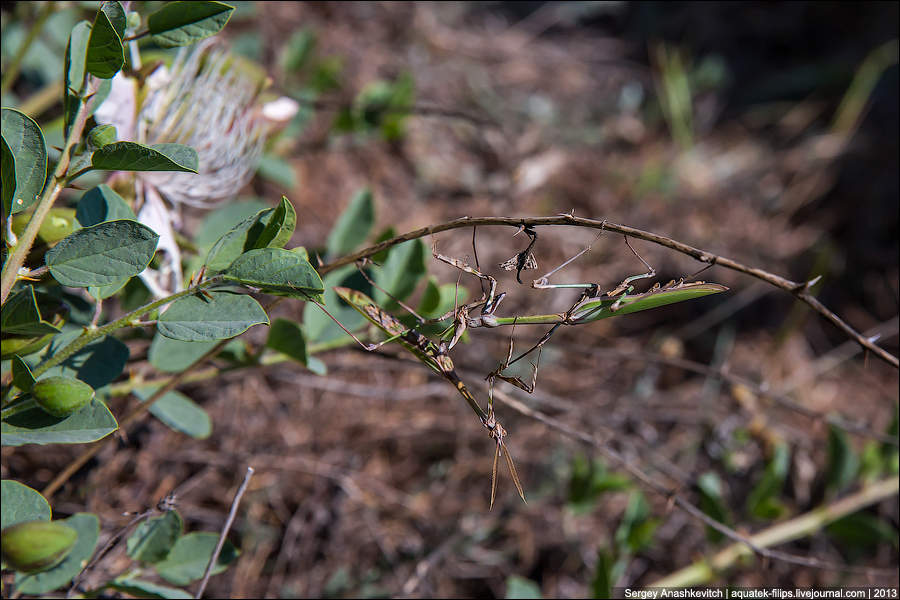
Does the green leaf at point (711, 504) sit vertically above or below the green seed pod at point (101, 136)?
below

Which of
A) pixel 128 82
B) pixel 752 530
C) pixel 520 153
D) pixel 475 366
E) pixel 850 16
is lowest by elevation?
pixel 752 530

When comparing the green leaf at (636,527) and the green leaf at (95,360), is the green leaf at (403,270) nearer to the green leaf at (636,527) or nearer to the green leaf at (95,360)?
the green leaf at (95,360)

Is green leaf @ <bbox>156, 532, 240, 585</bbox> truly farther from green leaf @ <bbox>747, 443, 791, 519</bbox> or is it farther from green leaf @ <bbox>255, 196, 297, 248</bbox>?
green leaf @ <bbox>747, 443, 791, 519</bbox>

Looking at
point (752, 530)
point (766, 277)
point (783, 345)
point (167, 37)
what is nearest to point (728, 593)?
point (752, 530)

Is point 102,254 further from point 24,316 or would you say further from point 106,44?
point 106,44

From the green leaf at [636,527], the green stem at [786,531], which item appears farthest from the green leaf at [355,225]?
the green stem at [786,531]

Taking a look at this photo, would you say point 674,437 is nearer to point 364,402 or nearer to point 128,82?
point 364,402

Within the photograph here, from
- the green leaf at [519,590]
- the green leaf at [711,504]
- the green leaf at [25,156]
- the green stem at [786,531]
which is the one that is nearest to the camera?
the green leaf at [25,156]
